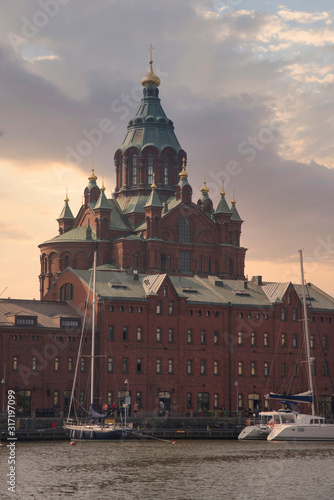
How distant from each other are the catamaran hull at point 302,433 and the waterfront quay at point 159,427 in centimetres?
610

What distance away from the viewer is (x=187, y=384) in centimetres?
11888

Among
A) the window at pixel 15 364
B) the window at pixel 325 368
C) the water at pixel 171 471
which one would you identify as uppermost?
the window at pixel 325 368

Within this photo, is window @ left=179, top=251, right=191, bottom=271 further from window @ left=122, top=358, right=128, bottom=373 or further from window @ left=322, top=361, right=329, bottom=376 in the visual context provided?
window @ left=122, top=358, right=128, bottom=373

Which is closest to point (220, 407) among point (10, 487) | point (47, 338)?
point (47, 338)

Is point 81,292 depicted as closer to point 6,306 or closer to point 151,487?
point 6,306

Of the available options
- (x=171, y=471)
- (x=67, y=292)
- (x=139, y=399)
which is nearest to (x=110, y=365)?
(x=139, y=399)

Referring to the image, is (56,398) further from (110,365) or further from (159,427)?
(159,427)

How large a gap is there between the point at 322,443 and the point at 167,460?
2293 cm

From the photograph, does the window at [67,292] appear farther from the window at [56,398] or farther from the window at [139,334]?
the window at [56,398]

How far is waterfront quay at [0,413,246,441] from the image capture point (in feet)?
311

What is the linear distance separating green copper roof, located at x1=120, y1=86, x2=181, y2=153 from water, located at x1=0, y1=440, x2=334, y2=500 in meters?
68.6

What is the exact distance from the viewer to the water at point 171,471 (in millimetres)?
63688

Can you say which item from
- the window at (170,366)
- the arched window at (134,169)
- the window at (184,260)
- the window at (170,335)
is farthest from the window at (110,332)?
the arched window at (134,169)

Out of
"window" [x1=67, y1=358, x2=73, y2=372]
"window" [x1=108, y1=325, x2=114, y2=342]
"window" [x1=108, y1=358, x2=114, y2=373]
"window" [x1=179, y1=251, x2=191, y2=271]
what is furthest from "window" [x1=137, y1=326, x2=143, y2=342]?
"window" [x1=179, y1=251, x2=191, y2=271]
